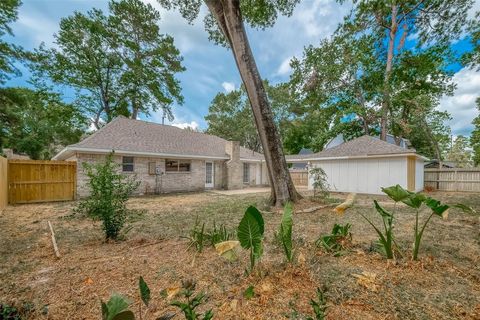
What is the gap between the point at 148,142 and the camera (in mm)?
12422

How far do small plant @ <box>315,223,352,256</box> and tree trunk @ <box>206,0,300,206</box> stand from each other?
134 inches

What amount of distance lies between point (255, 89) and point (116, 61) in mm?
15330

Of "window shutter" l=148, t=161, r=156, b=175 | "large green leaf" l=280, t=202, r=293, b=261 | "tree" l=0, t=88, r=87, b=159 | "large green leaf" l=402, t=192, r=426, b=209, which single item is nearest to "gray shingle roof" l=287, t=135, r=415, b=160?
"large green leaf" l=402, t=192, r=426, b=209

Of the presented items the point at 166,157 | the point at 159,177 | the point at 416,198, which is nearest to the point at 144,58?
the point at 166,157

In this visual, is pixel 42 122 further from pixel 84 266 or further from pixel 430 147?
pixel 430 147

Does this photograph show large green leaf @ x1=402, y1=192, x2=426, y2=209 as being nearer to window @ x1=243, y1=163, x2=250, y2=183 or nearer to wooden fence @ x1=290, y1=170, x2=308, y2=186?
window @ x1=243, y1=163, x2=250, y2=183

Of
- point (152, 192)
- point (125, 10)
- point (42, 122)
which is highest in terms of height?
point (125, 10)

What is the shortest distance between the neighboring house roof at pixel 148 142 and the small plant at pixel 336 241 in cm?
1019

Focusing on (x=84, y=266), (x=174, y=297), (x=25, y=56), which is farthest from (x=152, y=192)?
(x=25, y=56)

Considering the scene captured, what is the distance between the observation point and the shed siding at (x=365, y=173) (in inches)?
417

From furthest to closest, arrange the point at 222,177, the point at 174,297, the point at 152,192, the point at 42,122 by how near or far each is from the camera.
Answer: the point at 42,122 → the point at 222,177 → the point at 152,192 → the point at 174,297

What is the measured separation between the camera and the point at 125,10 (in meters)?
15.7

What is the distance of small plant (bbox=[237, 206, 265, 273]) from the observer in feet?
7.35

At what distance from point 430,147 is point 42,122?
144 feet
